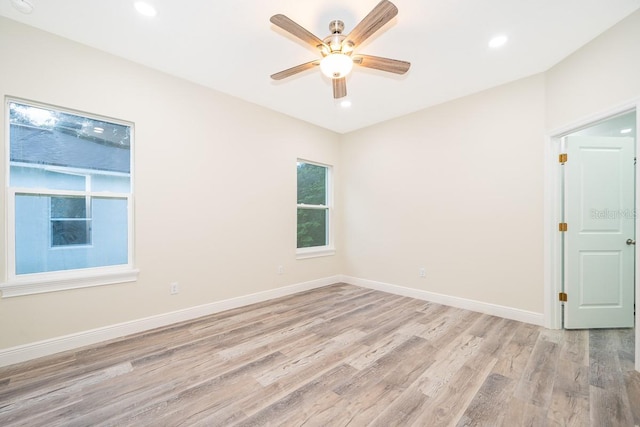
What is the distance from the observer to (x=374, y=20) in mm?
1731

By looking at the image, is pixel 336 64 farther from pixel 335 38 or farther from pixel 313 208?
pixel 313 208

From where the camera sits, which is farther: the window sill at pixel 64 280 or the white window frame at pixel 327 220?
the white window frame at pixel 327 220

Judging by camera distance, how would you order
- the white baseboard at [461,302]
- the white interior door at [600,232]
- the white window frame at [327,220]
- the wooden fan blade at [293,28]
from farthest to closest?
the white window frame at [327,220] < the white baseboard at [461,302] < the white interior door at [600,232] < the wooden fan blade at [293,28]

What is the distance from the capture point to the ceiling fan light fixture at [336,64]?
6.58 ft

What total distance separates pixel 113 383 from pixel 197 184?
80.6 inches

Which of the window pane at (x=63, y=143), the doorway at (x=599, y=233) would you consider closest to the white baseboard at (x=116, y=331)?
the window pane at (x=63, y=143)

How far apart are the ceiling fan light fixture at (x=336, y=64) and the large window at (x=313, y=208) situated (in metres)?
2.43

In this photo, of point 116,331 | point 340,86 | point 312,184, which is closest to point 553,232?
point 340,86

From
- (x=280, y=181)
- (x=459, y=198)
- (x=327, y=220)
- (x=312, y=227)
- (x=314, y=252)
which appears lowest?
(x=314, y=252)

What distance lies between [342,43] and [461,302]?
3.38m

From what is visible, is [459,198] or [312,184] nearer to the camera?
[459,198]

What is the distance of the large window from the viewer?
450 cm

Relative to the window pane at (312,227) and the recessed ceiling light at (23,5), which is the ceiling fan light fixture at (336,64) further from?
the window pane at (312,227)

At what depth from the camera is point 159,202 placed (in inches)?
114
